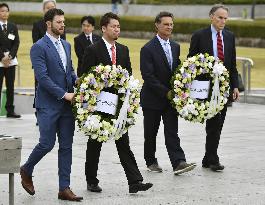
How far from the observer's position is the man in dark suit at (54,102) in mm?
9547

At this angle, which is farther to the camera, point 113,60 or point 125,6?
point 125,6

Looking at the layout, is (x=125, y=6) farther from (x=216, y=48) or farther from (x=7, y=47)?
(x=216, y=48)

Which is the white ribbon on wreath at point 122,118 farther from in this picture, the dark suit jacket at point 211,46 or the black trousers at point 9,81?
the black trousers at point 9,81

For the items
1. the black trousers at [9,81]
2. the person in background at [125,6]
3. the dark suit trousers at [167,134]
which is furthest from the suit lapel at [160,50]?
the person in background at [125,6]

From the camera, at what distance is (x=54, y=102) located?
31.5 ft

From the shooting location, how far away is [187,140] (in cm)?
1434

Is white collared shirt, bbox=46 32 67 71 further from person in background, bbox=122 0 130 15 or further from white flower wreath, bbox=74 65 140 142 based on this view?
person in background, bbox=122 0 130 15

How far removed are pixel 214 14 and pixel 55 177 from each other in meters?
2.57

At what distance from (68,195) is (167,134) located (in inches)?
75.5

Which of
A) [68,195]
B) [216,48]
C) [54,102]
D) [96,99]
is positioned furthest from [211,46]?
[68,195]

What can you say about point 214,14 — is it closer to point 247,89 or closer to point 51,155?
point 51,155

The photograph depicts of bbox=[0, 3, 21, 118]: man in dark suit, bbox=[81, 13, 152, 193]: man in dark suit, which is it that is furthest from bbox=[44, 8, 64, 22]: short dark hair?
bbox=[0, 3, 21, 118]: man in dark suit

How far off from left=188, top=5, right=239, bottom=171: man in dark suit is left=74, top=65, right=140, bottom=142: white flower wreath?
1.98 m

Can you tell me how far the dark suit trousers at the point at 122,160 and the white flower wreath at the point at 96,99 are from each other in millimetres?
224
